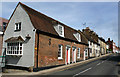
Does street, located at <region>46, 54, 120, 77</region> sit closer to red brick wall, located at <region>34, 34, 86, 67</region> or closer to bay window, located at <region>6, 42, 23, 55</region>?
red brick wall, located at <region>34, 34, 86, 67</region>

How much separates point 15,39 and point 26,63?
3.23 metres

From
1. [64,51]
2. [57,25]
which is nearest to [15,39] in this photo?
[57,25]

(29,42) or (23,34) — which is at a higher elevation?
(23,34)

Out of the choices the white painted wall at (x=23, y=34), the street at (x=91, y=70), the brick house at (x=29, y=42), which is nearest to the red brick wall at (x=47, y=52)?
the brick house at (x=29, y=42)

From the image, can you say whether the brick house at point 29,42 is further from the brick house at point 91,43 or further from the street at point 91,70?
the brick house at point 91,43

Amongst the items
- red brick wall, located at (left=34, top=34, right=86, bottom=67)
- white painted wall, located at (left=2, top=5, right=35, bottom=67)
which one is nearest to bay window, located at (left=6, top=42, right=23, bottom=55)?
white painted wall, located at (left=2, top=5, right=35, bottom=67)

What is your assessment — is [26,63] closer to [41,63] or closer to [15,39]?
[41,63]

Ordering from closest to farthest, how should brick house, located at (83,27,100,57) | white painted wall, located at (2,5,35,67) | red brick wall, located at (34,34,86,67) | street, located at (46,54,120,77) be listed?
street, located at (46,54,120,77) → white painted wall, located at (2,5,35,67) → red brick wall, located at (34,34,86,67) → brick house, located at (83,27,100,57)

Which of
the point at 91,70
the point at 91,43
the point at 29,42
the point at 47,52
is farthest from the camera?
the point at 91,43

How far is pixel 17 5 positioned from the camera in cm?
1577

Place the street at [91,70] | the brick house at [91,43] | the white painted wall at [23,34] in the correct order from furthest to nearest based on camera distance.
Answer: the brick house at [91,43], the white painted wall at [23,34], the street at [91,70]

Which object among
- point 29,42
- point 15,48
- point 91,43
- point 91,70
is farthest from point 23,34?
point 91,43

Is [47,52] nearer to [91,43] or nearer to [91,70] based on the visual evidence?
[91,70]

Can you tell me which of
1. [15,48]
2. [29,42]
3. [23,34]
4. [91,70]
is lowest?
[91,70]
